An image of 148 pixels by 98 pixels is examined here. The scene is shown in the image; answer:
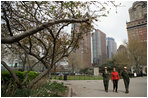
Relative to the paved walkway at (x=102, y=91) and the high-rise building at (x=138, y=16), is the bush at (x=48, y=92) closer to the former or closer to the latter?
the paved walkway at (x=102, y=91)

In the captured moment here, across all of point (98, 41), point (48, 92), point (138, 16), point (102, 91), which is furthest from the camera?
point (98, 41)

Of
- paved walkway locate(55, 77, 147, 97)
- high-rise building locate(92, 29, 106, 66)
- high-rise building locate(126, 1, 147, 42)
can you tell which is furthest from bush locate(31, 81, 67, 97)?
high-rise building locate(126, 1, 147, 42)

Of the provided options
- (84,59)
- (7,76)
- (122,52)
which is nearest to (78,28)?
(7,76)

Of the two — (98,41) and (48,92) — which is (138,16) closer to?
(98,41)

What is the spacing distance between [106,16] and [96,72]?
88.9ft

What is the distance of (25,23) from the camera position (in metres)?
8.16

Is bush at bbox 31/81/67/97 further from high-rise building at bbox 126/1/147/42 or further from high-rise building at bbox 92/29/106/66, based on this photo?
high-rise building at bbox 126/1/147/42

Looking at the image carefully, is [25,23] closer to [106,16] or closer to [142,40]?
[106,16]

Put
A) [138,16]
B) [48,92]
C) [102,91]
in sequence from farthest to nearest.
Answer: [138,16] < [102,91] < [48,92]

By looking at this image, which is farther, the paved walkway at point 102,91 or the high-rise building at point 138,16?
the paved walkway at point 102,91

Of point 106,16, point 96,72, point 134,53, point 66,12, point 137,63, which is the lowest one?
point 96,72

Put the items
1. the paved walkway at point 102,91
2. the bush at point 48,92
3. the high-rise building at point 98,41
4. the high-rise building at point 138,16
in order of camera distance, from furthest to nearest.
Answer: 1. the high-rise building at point 98,41
2. the paved walkway at point 102,91
3. the high-rise building at point 138,16
4. the bush at point 48,92

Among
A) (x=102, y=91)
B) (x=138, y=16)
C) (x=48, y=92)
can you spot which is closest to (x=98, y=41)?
(x=138, y=16)

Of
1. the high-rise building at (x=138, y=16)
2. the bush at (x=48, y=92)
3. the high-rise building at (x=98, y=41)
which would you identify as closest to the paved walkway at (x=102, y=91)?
the bush at (x=48, y=92)
